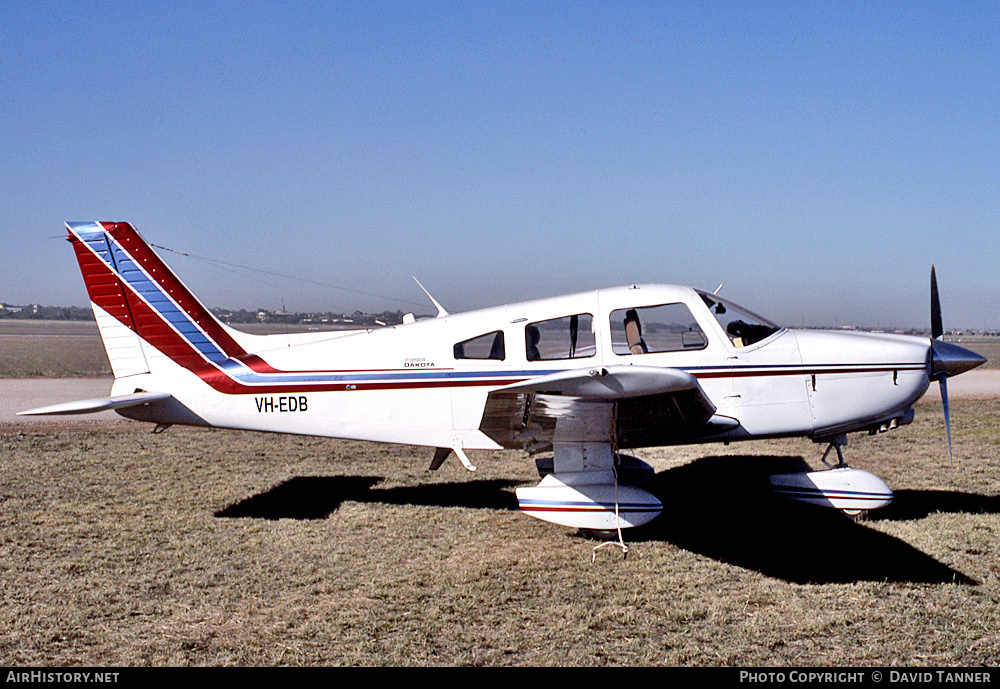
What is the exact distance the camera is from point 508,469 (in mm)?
10039

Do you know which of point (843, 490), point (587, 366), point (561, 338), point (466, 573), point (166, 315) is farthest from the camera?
point (166, 315)

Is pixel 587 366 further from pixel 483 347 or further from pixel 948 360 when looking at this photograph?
pixel 948 360

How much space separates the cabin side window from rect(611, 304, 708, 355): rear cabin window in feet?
3.65

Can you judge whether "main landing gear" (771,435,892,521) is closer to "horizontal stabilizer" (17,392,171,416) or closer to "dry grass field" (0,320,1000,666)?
"dry grass field" (0,320,1000,666)

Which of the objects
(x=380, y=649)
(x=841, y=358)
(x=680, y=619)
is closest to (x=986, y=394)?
(x=841, y=358)

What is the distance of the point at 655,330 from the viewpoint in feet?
22.6

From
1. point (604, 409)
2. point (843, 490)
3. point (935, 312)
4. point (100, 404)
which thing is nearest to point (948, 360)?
point (935, 312)

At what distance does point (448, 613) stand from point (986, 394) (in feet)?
65.6

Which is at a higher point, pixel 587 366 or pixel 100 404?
pixel 587 366

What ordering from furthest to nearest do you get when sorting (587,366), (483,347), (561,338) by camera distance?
(483,347) < (561,338) < (587,366)

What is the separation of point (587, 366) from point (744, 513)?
2405mm

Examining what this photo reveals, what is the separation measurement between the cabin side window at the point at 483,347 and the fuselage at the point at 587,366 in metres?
0.01

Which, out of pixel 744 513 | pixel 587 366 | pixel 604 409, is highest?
pixel 587 366

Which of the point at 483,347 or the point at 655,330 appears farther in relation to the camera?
the point at 483,347
